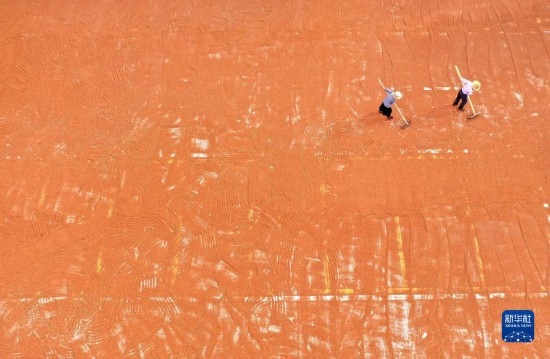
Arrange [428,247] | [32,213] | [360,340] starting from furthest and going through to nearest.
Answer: [32,213]
[428,247]
[360,340]

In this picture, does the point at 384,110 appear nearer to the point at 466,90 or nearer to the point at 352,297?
the point at 466,90

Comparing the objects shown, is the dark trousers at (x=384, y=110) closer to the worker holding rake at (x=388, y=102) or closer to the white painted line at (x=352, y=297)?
the worker holding rake at (x=388, y=102)

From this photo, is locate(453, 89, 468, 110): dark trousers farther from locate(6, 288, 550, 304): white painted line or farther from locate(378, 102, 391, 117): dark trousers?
locate(6, 288, 550, 304): white painted line

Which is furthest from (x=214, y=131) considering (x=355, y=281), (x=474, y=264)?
(x=474, y=264)

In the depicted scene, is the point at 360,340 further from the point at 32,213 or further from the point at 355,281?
the point at 32,213

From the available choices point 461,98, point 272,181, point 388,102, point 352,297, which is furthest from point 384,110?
point 352,297

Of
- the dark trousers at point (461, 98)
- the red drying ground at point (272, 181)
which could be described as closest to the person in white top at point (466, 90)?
the dark trousers at point (461, 98)
